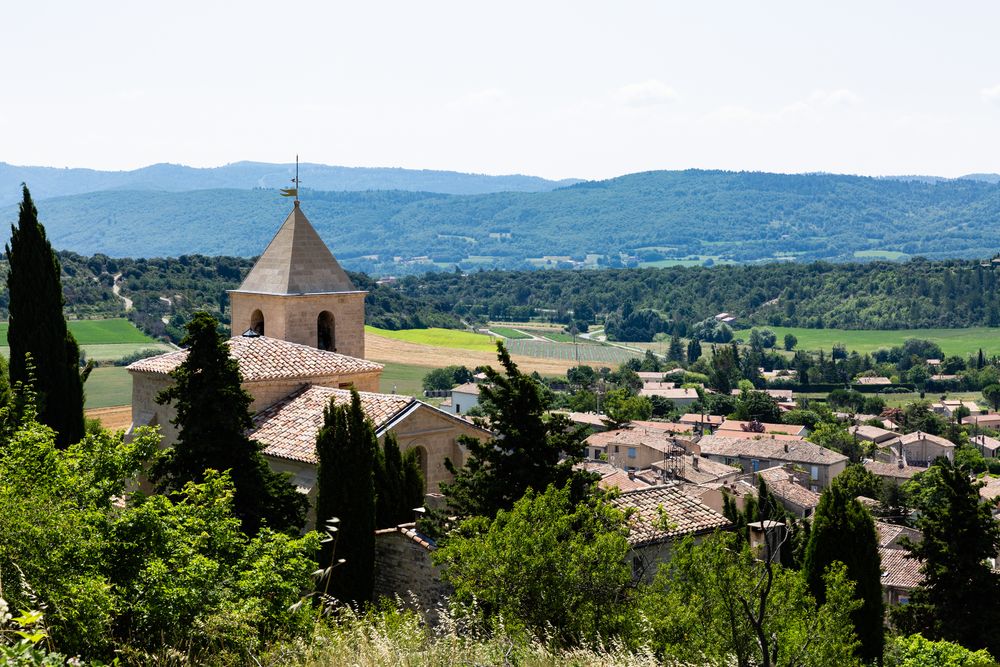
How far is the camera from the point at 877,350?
152750mm

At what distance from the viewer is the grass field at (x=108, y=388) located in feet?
161

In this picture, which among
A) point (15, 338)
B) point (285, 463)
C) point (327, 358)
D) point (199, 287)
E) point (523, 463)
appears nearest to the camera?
point (523, 463)

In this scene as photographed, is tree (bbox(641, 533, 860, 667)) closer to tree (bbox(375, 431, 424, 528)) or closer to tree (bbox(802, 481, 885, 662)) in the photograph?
tree (bbox(375, 431, 424, 528))

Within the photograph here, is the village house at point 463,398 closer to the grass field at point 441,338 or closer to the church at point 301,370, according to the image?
the grass field at point 441,338

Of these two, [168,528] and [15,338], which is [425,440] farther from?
[168,528]

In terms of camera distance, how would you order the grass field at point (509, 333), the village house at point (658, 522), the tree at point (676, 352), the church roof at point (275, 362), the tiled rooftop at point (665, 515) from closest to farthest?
1. the village house at point (658, 522)
2. the tiled rooftop at point (665, 515)
3. the church roof at point (275, 362)
4. the tree at point (676, 352)
5. the grass field at point (509, 333)

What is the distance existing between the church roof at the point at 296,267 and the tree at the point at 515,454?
9.65 m

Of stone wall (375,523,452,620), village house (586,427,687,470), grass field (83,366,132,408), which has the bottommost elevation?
village house (586,427,687,470)

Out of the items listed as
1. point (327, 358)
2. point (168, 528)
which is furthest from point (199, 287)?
point (168, 528)

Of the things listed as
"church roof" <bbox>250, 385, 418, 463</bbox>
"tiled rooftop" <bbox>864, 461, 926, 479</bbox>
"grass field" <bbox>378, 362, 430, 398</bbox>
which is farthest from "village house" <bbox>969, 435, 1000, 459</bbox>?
"church roof" <bbox>250, 385, 418, 463</bbox>

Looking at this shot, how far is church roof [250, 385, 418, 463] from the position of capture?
17.7 m

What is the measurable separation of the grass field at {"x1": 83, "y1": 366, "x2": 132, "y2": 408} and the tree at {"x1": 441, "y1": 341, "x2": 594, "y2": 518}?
32.9 metres

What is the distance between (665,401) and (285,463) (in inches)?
3594

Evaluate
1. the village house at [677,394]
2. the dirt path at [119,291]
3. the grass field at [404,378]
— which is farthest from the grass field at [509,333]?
the dirt path at [119,291]
